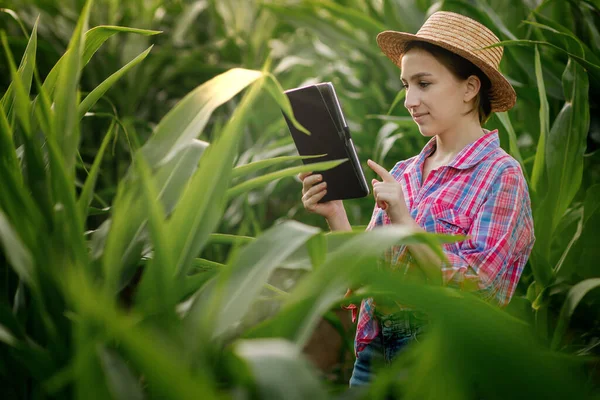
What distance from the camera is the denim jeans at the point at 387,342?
0.86 metres

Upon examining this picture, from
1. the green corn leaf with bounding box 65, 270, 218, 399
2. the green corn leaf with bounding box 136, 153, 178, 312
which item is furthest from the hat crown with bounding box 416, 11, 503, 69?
the green corn leaf with bounding box 65, 270, 218, 399

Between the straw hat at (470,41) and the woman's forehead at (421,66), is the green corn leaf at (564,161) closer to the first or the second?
the straw hat at (470,41)

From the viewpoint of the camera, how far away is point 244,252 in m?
0.52

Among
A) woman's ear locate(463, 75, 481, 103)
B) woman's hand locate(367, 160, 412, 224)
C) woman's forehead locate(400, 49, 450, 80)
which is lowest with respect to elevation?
woman's hand locate(367, 160, 412, 224)

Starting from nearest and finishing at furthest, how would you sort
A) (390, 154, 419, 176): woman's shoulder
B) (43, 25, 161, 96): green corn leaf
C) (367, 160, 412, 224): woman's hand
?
(43, 25, 161, 96): green corn leaf → (367, 160, 412, 224): woman's hand → (390, 154, 419, 176): woman's shoulder

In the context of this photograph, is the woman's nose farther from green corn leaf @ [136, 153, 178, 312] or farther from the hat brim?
green corn leaf @ [136, 153, 178, 312]

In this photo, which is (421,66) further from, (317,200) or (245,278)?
(245,278)

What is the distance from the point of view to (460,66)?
92 centimetres

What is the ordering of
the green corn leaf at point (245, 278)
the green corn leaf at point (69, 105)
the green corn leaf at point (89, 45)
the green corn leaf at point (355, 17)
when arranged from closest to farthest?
the green corn leaf at point (245, 278) < the green corn leaf at point (69, 105) < the green corn leaf at point (89, 45) < the green corn leaf at point (355, 17)

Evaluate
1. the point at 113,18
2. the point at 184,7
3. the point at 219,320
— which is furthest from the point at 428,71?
the point at 184,7

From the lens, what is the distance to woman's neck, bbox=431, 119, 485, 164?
916 mm

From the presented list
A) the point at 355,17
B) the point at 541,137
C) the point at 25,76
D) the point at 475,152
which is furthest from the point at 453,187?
the point at 355,17

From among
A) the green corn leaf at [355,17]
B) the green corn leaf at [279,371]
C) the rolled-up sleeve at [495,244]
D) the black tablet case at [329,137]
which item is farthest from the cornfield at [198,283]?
the green corn leaf at [355,17]

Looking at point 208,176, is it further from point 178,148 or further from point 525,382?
point 525,382
